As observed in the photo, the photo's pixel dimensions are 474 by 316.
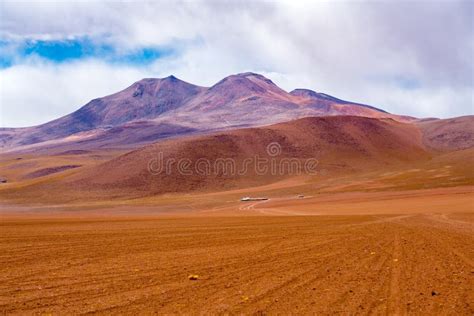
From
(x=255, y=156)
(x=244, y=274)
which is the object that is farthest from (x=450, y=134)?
(x=244, y=274)

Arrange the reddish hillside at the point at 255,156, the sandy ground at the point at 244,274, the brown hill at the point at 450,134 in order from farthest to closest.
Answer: the brown hill at the point at 450,134 < the reddish hillside at the point at 255,156 < the sandy ground at the point at 244,274

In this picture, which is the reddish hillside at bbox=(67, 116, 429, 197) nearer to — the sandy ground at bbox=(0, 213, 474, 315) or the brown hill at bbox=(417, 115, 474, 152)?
the brown hill at bbox=(417, 115, 474, 152)

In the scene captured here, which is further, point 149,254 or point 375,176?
point 375,176

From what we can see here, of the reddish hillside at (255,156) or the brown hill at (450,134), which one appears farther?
the brown hill at (450,134)

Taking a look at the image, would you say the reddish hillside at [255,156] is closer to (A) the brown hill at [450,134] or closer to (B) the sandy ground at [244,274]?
(A) the brown hill at [450,134]

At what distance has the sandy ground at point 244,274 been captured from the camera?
35.1 ft

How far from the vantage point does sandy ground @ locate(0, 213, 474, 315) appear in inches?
421

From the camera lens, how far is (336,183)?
86125 millimetres

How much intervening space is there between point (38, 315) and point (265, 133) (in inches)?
4779

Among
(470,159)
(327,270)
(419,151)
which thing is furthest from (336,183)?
(327,270)

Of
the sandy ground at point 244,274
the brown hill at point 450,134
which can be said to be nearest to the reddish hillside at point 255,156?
the brown hill at point 450,134

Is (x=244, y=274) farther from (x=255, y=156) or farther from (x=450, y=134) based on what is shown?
(x=450, y=134)

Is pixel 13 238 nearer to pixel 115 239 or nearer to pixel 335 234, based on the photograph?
pixel 115 239

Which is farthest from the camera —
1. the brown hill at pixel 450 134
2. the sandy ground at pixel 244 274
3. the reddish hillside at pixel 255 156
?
the brown hill at pixel 450 134
